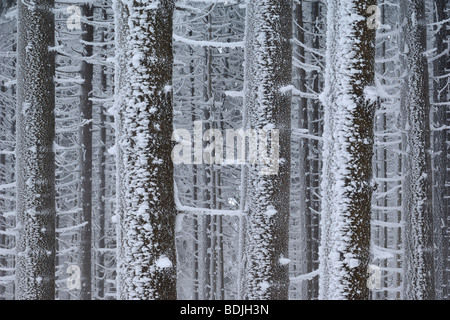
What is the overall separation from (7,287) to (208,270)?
465 inches

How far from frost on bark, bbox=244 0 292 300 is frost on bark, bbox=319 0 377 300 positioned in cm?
134

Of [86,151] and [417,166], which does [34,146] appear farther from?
[417,166]

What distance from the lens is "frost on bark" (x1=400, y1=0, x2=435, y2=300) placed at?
8859 mm

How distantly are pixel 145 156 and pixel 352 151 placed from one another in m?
2.37

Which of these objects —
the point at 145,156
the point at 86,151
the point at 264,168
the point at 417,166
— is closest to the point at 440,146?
the point at 417,166

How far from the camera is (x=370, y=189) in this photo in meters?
5.11

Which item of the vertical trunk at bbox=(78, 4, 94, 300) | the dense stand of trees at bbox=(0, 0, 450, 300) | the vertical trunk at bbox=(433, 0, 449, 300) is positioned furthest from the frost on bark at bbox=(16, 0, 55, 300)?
the vertical trunk at bbox=(433, 0, 449, 300)

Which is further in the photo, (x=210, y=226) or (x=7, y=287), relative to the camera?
(x=7, y=287)

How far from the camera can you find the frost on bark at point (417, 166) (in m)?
8.86

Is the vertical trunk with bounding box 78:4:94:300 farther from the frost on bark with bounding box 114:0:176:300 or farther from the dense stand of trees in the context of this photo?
the frost on bark with bounding box 114:0:176:300

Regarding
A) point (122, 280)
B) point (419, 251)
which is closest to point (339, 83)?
point (122, 280)

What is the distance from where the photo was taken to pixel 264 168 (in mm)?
6391

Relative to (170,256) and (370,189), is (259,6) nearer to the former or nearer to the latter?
(370,189)

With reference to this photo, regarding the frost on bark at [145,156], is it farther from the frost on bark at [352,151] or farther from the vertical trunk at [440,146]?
the vertical trunk at [440,146]
